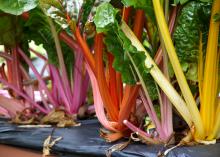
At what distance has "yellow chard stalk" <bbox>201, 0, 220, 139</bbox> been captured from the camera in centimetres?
100

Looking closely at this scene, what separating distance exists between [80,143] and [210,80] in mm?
430

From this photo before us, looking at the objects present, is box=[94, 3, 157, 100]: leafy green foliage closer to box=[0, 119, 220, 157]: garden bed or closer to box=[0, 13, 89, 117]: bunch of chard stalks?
box=[0, 119, 220, 157]: garden bed

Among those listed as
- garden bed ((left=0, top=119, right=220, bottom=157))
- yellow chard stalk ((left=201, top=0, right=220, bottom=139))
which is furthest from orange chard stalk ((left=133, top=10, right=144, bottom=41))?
garden bed ((left=0, top=119, right=220, bottom=157))

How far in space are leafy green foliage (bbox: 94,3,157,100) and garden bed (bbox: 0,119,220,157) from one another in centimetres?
18

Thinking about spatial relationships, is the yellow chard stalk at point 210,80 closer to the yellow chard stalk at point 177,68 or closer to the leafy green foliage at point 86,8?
the yellow chard stalk at point 177,68

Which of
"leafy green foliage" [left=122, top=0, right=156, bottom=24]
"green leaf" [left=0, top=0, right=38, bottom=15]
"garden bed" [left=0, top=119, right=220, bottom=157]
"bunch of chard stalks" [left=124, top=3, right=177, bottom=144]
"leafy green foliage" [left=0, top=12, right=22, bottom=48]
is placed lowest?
"garden bed" [left=0, top=119, right=220, bottom=157]

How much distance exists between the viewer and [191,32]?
107cm

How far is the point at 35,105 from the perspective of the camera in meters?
1.54

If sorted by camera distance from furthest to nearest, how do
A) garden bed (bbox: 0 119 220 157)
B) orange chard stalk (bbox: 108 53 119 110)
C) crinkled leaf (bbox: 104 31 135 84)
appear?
orange chard stalk (bbox: 108 53 119 110)
crinkled leaf (bbox: 104 31 135 84)
garden bed (bbox: 0 119 220 157)

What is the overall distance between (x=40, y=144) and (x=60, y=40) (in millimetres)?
437

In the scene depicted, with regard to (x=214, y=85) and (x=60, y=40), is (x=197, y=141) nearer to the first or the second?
(x=214, y=85)

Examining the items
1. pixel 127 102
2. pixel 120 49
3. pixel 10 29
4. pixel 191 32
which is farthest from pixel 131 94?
pixel 10 29

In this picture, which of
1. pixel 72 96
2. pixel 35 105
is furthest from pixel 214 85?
pixel 35 105

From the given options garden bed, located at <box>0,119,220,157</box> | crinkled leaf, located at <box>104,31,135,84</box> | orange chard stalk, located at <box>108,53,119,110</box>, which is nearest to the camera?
garden bed, located at <box>0,119,220,157</box>
